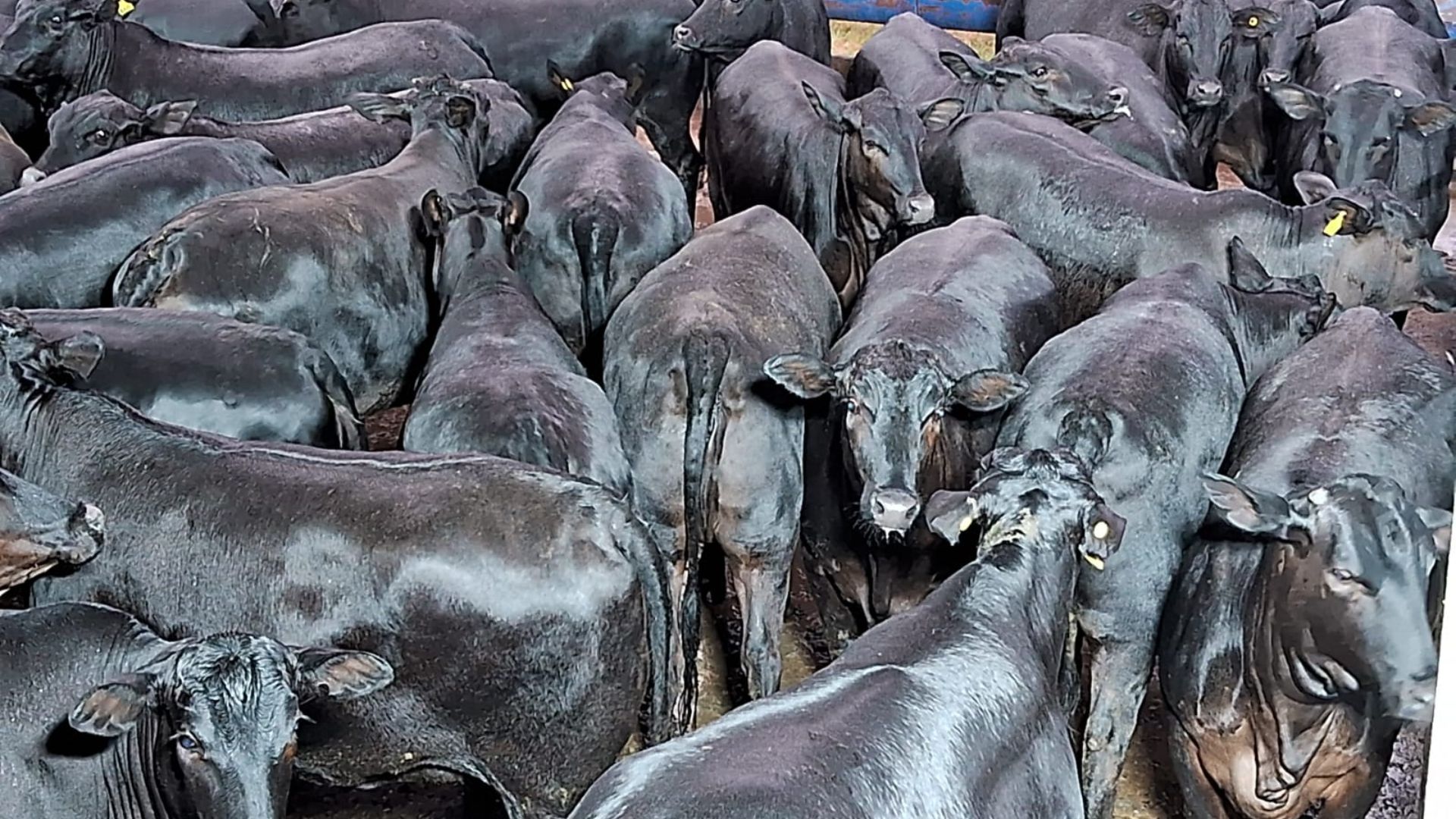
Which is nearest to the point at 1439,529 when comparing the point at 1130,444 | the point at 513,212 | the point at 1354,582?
the point at 1354,582

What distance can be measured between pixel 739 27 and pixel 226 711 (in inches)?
279

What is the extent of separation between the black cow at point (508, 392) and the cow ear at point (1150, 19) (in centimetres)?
504

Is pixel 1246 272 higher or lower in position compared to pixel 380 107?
lower

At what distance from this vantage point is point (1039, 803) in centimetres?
387

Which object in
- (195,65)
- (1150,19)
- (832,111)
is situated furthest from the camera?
(1150,19)

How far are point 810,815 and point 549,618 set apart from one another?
1.25 meters

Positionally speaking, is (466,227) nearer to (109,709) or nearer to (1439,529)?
(109,709)

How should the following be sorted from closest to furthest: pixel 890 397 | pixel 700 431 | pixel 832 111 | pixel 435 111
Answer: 1. pixel 890 397
2. pixel 700 431
3. pixel 832 111
4. pixel 435 111

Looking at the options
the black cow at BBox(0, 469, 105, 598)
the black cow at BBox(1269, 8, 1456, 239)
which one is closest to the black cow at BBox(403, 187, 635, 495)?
the black cow at BBox(0, 469, 105, 598)

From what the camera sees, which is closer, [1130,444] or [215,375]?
[1130,444]

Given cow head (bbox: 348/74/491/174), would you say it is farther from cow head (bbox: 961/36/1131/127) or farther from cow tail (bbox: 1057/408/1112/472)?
cow tail (bbox: 1057/408/1112/472)

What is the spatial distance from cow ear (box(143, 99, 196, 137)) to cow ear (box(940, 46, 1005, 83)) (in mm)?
3788

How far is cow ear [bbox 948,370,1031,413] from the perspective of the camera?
16.7ft

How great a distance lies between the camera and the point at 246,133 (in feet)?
25.3
